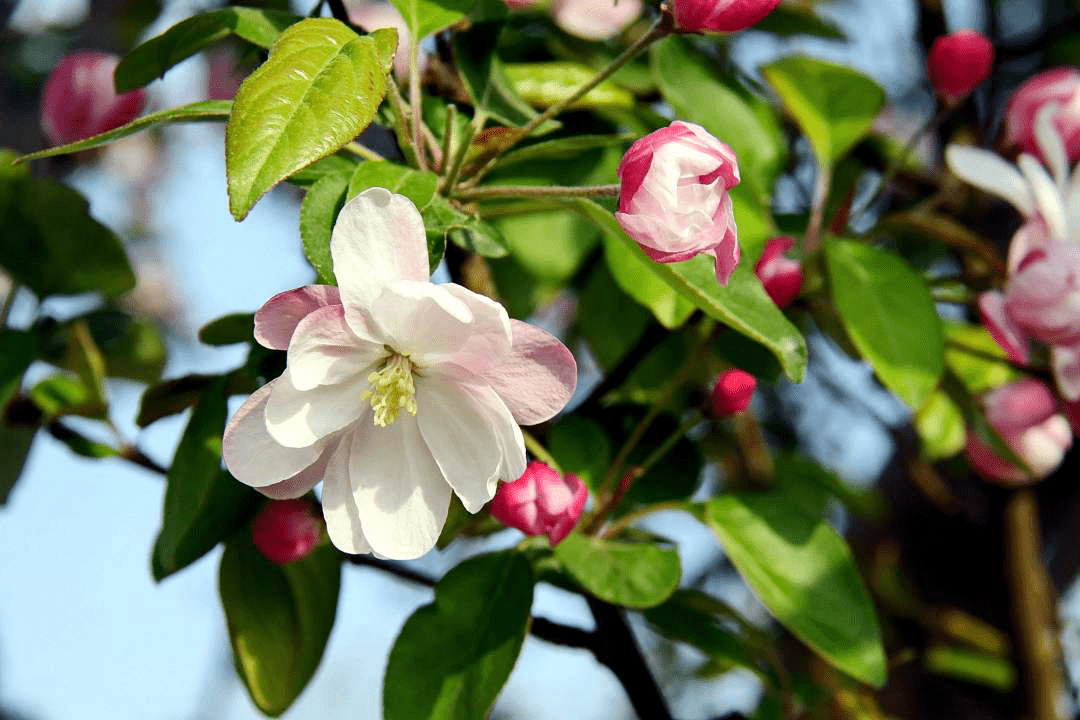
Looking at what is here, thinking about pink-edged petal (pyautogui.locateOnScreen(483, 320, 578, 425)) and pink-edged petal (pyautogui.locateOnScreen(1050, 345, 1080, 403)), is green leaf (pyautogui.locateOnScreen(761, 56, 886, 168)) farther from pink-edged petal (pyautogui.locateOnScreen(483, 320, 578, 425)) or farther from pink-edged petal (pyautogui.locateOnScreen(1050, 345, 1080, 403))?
pink-edged petal (pyautogui.locateOnScreen(483, 320, 578, 425))

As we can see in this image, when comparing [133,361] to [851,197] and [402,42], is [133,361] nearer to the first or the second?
[402,42]

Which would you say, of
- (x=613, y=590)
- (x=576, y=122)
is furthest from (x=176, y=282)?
(x=613, y=590)

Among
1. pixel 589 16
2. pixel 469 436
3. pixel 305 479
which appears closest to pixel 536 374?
pixel 469 436

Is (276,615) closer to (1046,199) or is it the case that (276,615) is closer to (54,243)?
(54,243)

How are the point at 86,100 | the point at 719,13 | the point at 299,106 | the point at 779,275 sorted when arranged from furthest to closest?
1. the point at 86,100
2. the point at 779,275
3. the point at 719,13
4. the point at 299,106

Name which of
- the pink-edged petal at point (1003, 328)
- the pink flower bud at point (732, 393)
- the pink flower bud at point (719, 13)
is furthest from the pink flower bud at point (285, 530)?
the pink-edged petal at point (1003, 328)

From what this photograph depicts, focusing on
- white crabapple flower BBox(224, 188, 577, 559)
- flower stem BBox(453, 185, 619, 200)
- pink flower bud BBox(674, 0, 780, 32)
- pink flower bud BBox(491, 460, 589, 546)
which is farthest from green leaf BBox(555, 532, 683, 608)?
pink flower bud BBox(674, 0, 780, 32)
